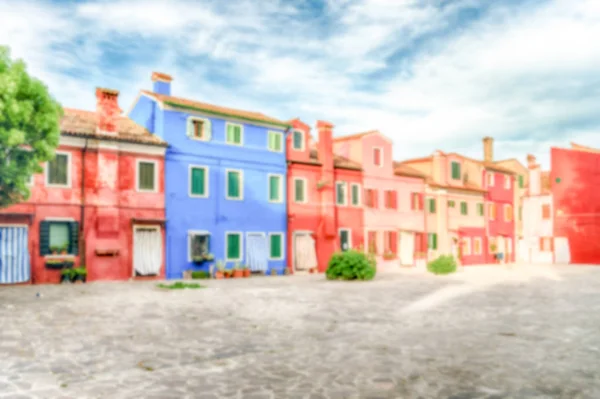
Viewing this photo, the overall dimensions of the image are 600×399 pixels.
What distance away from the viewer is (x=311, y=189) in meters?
29.8

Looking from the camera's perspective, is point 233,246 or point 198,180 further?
point 233,246

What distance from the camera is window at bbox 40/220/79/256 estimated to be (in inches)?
826

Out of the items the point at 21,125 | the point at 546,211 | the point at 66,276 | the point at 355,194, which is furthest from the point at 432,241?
the point at 21,125

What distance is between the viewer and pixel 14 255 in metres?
20.3

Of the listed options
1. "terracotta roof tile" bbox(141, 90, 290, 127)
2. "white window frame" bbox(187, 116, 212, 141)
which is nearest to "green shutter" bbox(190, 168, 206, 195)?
"white window frame" bbox(187, 116, 212, 141)

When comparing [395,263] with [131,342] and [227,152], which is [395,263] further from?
[131,342]

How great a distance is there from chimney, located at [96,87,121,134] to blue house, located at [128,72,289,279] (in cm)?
208

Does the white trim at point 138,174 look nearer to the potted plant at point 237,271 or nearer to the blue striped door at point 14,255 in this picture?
the blue striped door at point 14,255

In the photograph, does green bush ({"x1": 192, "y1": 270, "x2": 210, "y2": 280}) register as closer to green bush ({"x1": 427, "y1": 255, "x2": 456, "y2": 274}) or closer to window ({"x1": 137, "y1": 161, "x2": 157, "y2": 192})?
window ({"x1": 137, "y1": 161, "x2": 157, "y2": 192})

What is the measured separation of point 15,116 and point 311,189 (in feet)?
57.7

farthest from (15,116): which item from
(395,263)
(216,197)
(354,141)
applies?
(395,263)

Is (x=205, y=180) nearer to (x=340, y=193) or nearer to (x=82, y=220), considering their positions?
(x=82, y=220)

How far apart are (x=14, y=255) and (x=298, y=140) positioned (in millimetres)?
15527

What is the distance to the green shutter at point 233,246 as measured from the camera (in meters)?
26.3
